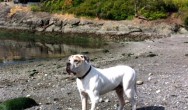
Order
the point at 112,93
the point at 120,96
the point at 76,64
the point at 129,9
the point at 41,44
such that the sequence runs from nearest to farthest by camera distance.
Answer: the point at 76,64
the point at 120,96
the point at 112,93
the point at 41,44
the point at 129,9

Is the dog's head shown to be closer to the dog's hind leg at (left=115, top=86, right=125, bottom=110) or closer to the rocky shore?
the dog's hind leg at (left=115, top=86, right=125, bottom=110)

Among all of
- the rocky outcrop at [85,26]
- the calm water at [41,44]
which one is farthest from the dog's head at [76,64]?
the rocky outcrop at [85,26]

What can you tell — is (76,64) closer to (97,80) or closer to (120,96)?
(97,80)

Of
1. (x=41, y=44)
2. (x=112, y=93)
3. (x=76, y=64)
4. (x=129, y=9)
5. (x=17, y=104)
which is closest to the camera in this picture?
(x=76, y=64)

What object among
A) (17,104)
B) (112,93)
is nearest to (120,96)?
(112,93)

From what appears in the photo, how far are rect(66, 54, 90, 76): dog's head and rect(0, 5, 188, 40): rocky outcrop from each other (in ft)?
108

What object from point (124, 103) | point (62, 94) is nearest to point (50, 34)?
point (62, 94)

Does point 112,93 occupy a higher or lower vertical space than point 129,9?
higher

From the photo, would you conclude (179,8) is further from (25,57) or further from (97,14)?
(25,57)

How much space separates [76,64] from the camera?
11.6 m

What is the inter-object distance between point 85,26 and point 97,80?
40.3 metres

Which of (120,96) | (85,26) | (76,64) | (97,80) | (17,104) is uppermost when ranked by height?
(76,64)

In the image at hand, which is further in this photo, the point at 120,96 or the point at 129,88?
the point at 120,96

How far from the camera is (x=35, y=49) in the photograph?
4169cm
